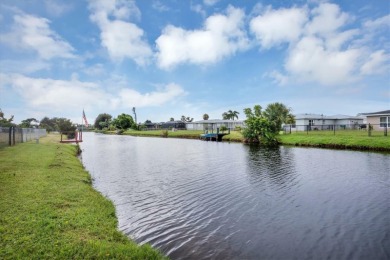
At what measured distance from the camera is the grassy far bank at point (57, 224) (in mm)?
4977

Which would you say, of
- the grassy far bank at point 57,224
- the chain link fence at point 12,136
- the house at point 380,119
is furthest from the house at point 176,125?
the grassy far bank at point 57,224

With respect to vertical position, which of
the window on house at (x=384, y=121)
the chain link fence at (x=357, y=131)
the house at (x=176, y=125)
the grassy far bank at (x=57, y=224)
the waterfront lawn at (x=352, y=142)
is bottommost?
the grassy far bank at (x=57, y=224)

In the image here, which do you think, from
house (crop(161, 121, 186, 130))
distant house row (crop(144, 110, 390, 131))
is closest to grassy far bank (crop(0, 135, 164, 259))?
distant house row (crop(144, 110, 390, 131))

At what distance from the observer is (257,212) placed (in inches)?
345

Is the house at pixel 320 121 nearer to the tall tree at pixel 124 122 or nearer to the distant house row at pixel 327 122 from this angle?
the distant house row at pixel 327 122

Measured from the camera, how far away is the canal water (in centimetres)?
634

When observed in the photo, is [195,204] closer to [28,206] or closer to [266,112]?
[28,206]

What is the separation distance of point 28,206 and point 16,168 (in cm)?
678

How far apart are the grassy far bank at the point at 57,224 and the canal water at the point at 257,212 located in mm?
897

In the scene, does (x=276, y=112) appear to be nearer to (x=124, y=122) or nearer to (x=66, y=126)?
(x=66, y=126)

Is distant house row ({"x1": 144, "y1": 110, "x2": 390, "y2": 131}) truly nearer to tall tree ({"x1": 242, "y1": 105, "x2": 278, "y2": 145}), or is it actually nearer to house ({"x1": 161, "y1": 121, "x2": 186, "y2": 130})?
house ({"x1": 161, "y1": 121, "x2": 186, "y2": 130})

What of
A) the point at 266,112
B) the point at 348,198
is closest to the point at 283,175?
the point at 348,198

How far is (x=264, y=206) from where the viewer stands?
938 cm

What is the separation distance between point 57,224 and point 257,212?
6.09 metres
